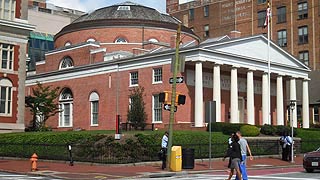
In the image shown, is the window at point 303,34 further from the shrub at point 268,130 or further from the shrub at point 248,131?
the shrub at point 248,131

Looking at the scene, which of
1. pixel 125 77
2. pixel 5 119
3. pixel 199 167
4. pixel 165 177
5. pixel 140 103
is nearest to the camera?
pixel 165 177

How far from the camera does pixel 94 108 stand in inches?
2287

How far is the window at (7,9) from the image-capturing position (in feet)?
149

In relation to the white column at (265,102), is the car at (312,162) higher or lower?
lower

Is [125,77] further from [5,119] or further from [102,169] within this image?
[102,169]

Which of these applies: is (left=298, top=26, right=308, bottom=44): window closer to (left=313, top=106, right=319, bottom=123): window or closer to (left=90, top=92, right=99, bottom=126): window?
(left=313, top=106, right=319, bottom=123): window

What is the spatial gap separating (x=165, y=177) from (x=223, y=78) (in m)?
32.3

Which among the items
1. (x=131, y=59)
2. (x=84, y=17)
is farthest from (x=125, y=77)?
(x=84, y=17)

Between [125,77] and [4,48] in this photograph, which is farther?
[125,77]

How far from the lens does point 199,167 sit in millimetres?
29859

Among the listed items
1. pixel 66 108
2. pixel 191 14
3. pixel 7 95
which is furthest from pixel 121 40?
pixel 191 14

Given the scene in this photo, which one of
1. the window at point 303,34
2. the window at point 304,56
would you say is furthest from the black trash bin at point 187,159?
the window at point 303,34

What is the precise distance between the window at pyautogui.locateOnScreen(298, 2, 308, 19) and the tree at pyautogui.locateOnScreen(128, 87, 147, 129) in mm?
38272

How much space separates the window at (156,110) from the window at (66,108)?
12.9m
